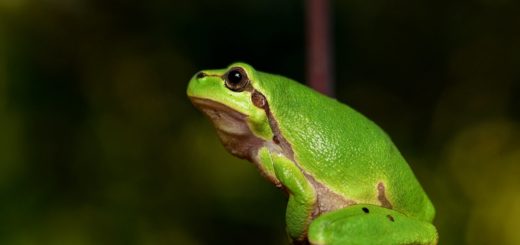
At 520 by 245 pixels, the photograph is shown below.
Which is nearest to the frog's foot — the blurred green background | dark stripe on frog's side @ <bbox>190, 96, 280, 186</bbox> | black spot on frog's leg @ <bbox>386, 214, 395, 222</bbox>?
black spot on frog's leg @ <bbox>386, 214, 395, 222</bbox>

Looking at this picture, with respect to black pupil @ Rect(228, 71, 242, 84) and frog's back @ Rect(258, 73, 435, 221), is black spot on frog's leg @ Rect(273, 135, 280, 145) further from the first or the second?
black pupil @ Rect(228, 71, 242, 84)

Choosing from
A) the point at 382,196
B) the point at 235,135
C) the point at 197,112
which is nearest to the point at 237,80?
the point at 235,135

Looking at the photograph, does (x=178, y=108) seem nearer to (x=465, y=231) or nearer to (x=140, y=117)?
(x=140, y=117)

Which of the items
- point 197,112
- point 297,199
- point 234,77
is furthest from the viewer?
point 197,112

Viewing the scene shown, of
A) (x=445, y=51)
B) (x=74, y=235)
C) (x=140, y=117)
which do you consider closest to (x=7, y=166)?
(x=74, y=235)

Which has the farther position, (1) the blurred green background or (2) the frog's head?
(1) the blurred green background

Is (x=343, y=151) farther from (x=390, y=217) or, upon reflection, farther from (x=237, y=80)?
(x=237, y=80)

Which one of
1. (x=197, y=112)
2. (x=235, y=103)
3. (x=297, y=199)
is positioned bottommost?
(x=197, y=112)
